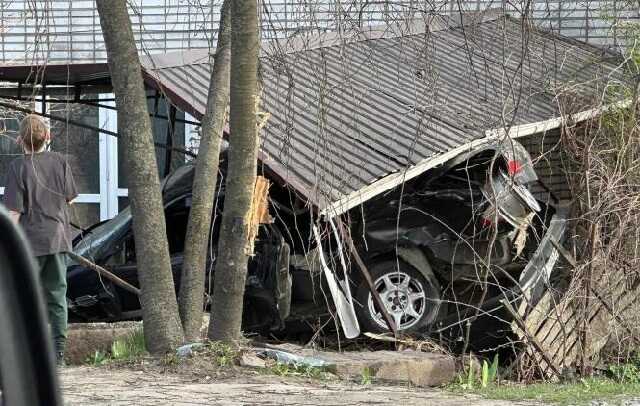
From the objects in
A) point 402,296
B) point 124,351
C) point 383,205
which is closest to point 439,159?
point 383,205

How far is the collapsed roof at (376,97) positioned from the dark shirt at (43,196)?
54.5 inches

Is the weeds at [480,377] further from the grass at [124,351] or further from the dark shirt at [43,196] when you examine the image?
the dark shirt at [43,196]

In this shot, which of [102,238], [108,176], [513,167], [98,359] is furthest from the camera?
[108,176]

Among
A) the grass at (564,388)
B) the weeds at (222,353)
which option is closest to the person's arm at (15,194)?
the weeds at (222,353)

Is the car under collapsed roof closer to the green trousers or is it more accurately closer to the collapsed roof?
the collapsed roof

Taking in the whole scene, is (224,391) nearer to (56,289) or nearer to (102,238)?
(56,289)

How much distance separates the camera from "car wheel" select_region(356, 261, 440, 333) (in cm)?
984

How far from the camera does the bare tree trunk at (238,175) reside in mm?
7277

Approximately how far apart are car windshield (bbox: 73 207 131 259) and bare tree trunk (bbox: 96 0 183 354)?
2627 millimetres

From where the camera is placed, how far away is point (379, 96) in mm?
11398

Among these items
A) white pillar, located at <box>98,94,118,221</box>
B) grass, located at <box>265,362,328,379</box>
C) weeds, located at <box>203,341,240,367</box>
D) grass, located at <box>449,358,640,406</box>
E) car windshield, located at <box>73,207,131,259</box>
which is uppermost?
white pillar, located at <box>98,94,118,221</box>

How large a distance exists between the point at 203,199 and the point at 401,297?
260 cm

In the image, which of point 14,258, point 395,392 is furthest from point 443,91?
point 14,258

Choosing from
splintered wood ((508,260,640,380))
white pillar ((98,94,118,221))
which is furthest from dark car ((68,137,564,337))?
white pillar ((98,94,118,221))
